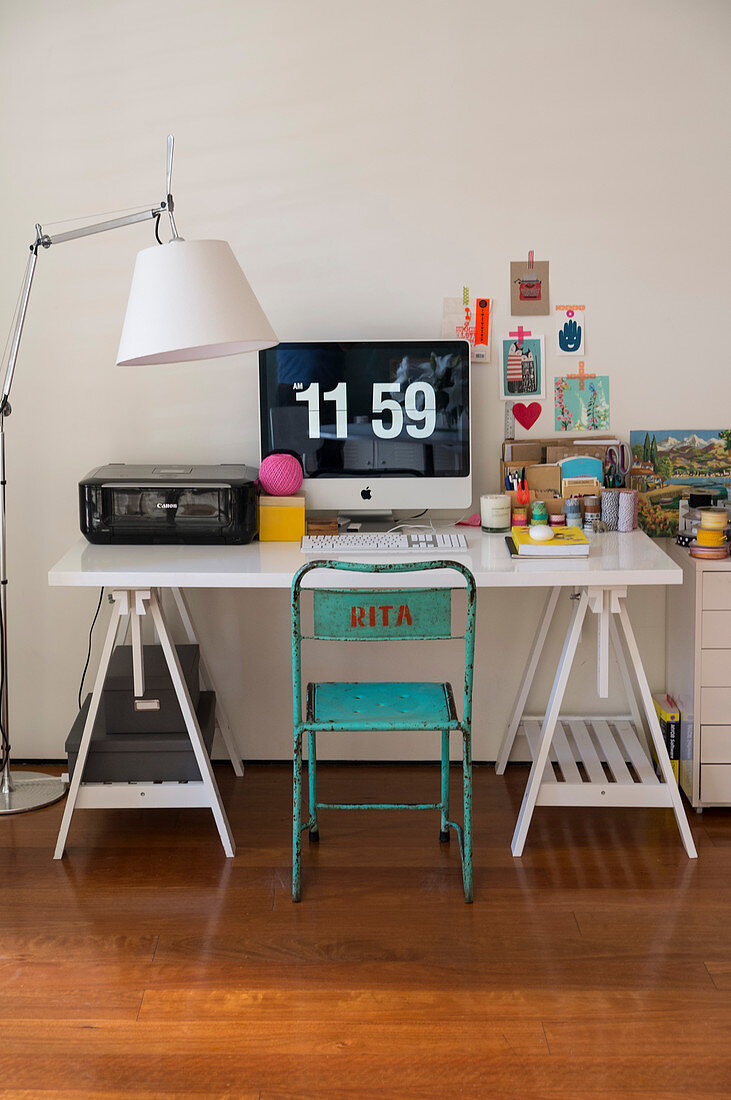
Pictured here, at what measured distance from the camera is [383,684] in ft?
8.49

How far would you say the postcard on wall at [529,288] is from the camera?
3.03 metres

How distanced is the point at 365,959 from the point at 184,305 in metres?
1.42

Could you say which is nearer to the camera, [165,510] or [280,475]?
[165,510]

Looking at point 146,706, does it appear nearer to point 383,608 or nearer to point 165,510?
point 165,510

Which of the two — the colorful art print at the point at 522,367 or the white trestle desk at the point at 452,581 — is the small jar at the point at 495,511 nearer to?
the white trestle desk at the point at 452,581

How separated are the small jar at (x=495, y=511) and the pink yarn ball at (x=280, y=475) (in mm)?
520

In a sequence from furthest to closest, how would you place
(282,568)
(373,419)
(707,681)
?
1. (373,419)
2. (707,681)
3. (282,568)

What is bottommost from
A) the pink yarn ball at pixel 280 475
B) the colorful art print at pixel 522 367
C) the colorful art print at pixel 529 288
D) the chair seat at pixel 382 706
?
the chair seat at pixel 382 706

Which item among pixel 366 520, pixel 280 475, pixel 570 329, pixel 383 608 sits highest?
pixel 570 329

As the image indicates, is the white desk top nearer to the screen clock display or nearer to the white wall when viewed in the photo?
the screen clock display

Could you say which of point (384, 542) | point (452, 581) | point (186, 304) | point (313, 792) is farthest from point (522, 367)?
point (313, 792)

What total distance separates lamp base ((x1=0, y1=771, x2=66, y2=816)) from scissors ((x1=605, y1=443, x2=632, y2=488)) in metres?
1.83

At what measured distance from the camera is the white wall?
295cm

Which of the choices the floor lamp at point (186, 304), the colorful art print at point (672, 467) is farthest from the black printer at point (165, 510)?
the colorful art print at point (672, 467)
